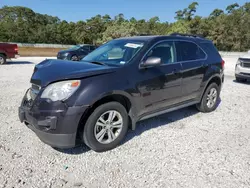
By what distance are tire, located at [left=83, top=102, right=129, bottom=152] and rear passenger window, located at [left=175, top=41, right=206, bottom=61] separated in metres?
1.74

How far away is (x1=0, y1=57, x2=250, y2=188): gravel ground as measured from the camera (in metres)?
2.59

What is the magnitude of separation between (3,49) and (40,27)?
191 feet

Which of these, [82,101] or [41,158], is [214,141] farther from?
[41,158]

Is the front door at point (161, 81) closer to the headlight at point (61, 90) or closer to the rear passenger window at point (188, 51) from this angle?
the rear passenger window at point (188, 51)

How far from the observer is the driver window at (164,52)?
376 cm

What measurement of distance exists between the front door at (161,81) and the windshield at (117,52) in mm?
291

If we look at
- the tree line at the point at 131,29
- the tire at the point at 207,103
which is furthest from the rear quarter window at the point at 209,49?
the tree line at the point at 131,29

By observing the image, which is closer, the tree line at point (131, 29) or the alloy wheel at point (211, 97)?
the alloy wheel at point (211, 97)

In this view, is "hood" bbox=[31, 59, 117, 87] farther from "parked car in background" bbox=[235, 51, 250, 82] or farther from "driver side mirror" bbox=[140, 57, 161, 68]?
"parked car in background" bbox=[235, 51, 250, 82]

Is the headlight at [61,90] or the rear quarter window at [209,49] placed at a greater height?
the rear quarter window at [209,49]

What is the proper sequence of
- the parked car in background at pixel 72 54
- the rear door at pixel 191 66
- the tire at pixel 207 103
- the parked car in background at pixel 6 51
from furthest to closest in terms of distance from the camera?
the parked car in background at pixel 72 54 → the parked car in background at pixel 6 51 → the tire at pixel 207 103 → the rear door at pixel 191 66

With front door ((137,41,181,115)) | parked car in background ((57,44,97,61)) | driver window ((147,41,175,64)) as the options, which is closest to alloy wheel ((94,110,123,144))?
front door ((137,41,181,115))

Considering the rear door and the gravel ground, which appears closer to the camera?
the gravel ground

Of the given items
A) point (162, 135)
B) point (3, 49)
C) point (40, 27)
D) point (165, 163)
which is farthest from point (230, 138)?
point (40, 27)
